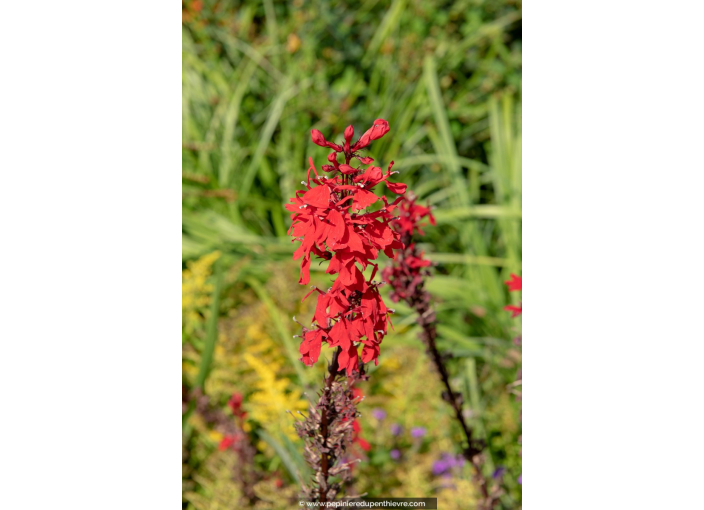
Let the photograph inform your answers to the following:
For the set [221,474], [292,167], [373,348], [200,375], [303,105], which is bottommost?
[221,474]

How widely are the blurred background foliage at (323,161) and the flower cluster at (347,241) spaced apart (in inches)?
36.2

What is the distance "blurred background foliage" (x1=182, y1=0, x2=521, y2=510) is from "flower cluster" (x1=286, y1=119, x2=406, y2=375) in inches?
36.2

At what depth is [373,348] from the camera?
0.78 metres

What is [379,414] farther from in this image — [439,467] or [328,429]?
[328,429]

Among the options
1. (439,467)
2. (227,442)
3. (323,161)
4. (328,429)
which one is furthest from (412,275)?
(323,161)

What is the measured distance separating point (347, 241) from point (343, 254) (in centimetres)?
2

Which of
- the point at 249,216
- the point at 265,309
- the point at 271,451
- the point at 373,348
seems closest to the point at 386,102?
the point at 249,216

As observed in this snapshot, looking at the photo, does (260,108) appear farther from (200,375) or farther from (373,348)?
(373,348)

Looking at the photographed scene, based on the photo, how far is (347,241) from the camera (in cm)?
71

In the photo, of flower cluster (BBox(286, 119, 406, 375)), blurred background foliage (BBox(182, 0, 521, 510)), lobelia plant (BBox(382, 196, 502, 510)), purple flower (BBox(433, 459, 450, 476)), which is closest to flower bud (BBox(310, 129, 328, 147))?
flower cluster (BBox(286, 119, 406, 375))

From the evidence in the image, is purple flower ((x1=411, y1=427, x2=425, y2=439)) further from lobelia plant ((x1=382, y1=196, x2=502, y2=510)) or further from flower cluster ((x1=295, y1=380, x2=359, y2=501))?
flower cluster ((x1=295, y1=380, x2=359, y2=501))

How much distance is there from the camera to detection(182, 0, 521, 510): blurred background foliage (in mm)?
1849

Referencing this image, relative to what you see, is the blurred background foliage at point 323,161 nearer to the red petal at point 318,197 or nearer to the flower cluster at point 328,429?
the flower cluster at point 328,429
